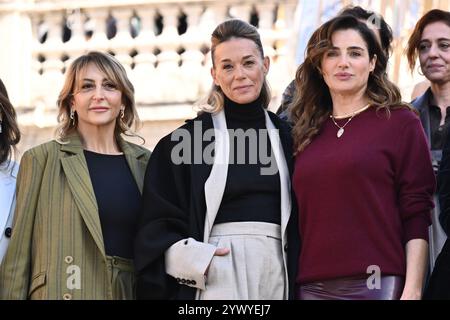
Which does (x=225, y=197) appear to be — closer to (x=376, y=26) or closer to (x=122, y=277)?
(x=122, y=277)

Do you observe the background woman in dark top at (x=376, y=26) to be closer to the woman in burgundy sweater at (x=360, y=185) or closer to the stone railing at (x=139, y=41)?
the woman in burgundy sweater at (x=360, y=185)

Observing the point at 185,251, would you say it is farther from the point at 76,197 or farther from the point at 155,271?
the point at 76,197

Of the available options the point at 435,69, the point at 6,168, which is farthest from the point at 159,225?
the point at 435,69

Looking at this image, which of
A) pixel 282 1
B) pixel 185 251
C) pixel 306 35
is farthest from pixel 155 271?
pixel 282 1

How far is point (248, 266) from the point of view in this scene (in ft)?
21.7

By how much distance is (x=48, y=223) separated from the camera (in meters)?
6.86

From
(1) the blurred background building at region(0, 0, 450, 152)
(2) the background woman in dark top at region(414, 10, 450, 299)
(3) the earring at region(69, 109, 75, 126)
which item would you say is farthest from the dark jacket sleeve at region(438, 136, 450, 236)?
(1) the blurred background building at region(0, 0, 450, 152)

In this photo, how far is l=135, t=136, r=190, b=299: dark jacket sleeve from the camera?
6695 millimetres

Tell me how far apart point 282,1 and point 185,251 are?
164 inches

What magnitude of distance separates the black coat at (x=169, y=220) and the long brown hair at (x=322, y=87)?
119mm

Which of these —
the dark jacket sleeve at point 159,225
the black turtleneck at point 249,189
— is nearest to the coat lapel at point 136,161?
the dark jacket sleeve at point 159,225

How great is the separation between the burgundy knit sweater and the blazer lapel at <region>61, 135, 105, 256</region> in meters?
0.93

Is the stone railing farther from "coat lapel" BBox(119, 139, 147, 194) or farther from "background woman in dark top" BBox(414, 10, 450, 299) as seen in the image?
"coat lapel" BBox(119, 139, 147, 194)

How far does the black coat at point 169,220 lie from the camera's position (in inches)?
263
